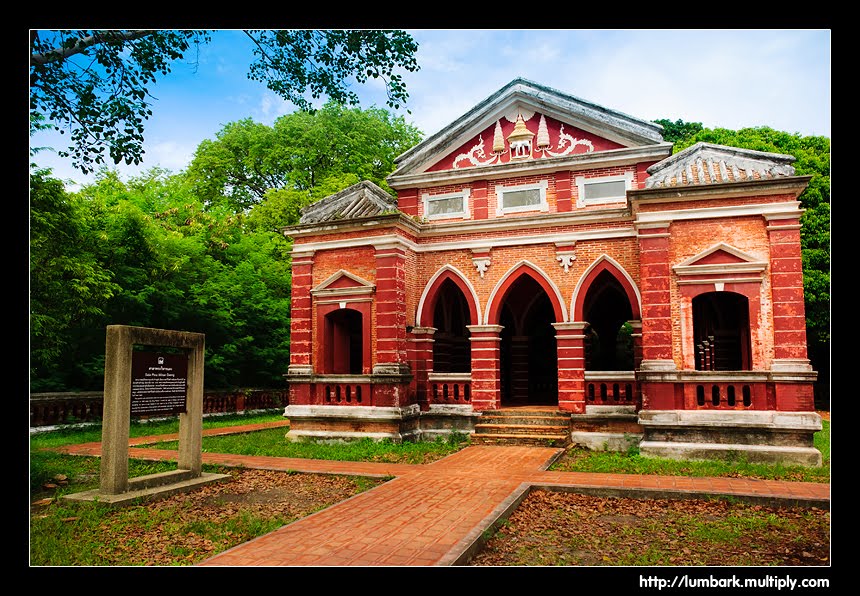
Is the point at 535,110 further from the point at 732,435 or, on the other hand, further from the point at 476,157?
the point at 732,435

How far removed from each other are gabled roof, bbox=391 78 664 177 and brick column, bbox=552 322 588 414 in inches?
181

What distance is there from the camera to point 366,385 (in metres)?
14.2

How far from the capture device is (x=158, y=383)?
362 inches

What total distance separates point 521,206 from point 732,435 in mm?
6946

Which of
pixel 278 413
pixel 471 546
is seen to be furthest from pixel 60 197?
pixel 278 413

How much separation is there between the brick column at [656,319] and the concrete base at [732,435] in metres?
0.34

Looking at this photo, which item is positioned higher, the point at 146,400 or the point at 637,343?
the point at 637,343

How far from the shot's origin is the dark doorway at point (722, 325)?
48.0ft

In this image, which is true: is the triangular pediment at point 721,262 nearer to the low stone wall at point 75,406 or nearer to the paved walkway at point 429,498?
the paved walkway at point 429,498

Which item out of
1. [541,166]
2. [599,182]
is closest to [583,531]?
[599,182]

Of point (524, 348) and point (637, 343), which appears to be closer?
point (637, 343)

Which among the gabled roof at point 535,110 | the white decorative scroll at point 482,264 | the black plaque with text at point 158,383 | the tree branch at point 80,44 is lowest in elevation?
the black plaque with text at point 158,383

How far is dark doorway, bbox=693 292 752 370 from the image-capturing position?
14.6 meters

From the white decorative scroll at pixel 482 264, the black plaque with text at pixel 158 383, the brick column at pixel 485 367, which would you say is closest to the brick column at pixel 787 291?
the brick column at pixel 485 367
